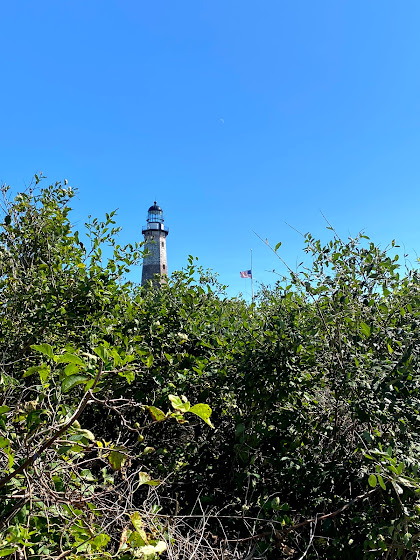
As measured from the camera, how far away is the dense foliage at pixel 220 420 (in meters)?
1.55

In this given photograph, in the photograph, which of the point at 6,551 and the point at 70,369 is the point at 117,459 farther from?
the point at 70,369

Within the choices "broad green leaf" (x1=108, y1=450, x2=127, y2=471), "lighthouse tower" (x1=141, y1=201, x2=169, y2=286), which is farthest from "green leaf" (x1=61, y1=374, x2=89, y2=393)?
"lighthouse tower" (x1=141, y1=201, x2=169, y2=286)

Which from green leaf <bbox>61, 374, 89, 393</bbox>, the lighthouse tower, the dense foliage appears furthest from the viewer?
the lighthouse tower

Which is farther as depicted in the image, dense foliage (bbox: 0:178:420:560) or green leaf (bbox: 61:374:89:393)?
dense foliage (bbox: 0:178:420:560)

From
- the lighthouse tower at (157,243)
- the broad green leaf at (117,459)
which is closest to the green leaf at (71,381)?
the broad green leaf at (117,459)

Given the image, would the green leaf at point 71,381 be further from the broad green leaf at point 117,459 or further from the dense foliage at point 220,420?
the broad green leaf at point 117,459

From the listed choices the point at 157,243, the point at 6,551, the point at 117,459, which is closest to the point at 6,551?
the point at 6,551

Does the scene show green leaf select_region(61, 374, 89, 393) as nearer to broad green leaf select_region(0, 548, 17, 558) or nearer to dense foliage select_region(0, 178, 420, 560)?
dense foliage select_region(0, 178, 420, 560)

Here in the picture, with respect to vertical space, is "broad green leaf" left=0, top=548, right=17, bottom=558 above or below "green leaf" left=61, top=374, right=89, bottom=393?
below

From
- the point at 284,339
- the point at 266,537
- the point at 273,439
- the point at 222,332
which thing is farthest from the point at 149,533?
the point at 222,332

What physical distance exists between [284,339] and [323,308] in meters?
0.31

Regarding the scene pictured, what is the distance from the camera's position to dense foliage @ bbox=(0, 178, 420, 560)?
1.55 meters

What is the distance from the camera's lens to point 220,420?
287cm

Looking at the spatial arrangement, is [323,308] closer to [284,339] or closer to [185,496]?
[284,339]
